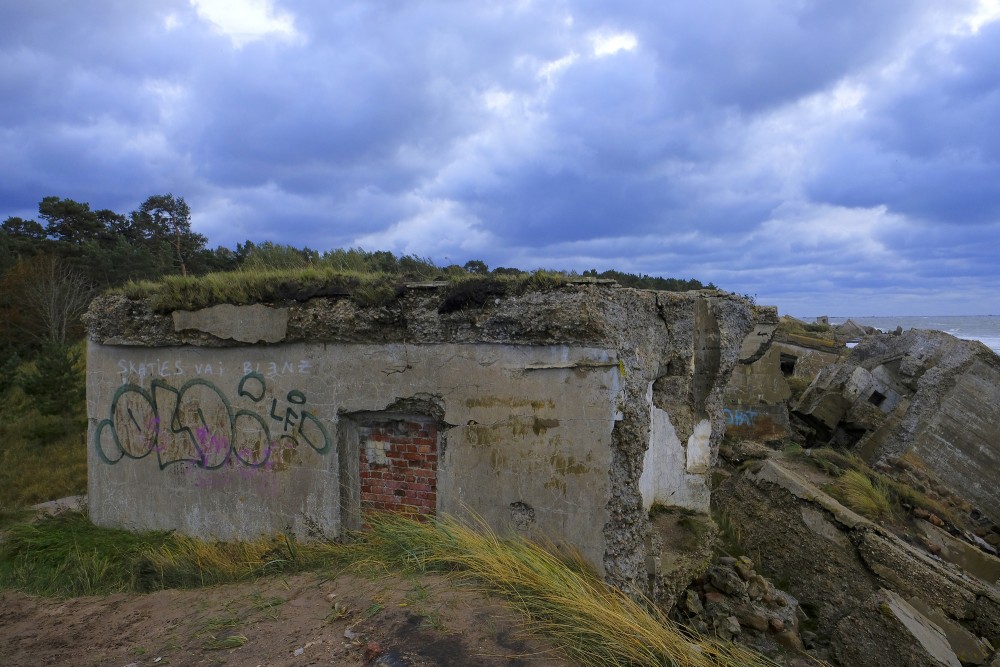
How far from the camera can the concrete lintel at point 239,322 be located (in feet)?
17.0

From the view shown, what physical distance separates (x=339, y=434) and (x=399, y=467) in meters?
0.59

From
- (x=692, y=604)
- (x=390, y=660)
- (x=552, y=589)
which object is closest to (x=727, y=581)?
(x=692, y=604)

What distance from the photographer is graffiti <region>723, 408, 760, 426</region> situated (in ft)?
40.9

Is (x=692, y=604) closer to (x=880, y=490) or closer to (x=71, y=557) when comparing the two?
(x=880, y=490)

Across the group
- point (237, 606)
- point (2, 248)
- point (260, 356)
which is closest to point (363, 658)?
point (237, 606)

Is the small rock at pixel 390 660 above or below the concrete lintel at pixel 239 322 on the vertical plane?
below

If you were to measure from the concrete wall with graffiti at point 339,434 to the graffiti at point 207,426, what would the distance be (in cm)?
1

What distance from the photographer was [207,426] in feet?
18.0

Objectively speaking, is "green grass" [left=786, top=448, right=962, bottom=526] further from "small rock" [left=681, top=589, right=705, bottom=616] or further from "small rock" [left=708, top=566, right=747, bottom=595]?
"small rock" [left=681, top=589, right=705, bottom=616]

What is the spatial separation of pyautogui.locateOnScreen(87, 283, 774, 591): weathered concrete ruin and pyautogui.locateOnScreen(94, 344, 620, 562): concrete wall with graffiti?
13 millimetres

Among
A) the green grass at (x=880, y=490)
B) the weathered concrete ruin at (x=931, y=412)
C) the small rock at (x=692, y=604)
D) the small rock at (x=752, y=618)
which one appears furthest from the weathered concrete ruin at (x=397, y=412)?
the weathered concrete ruin at (x=931, y=412)

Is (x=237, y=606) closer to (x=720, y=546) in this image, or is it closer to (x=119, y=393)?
(x=119, y=393)

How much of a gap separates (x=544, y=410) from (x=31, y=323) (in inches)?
901

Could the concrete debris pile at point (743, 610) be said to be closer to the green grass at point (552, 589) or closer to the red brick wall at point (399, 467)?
the green grass at point (552, 589)
